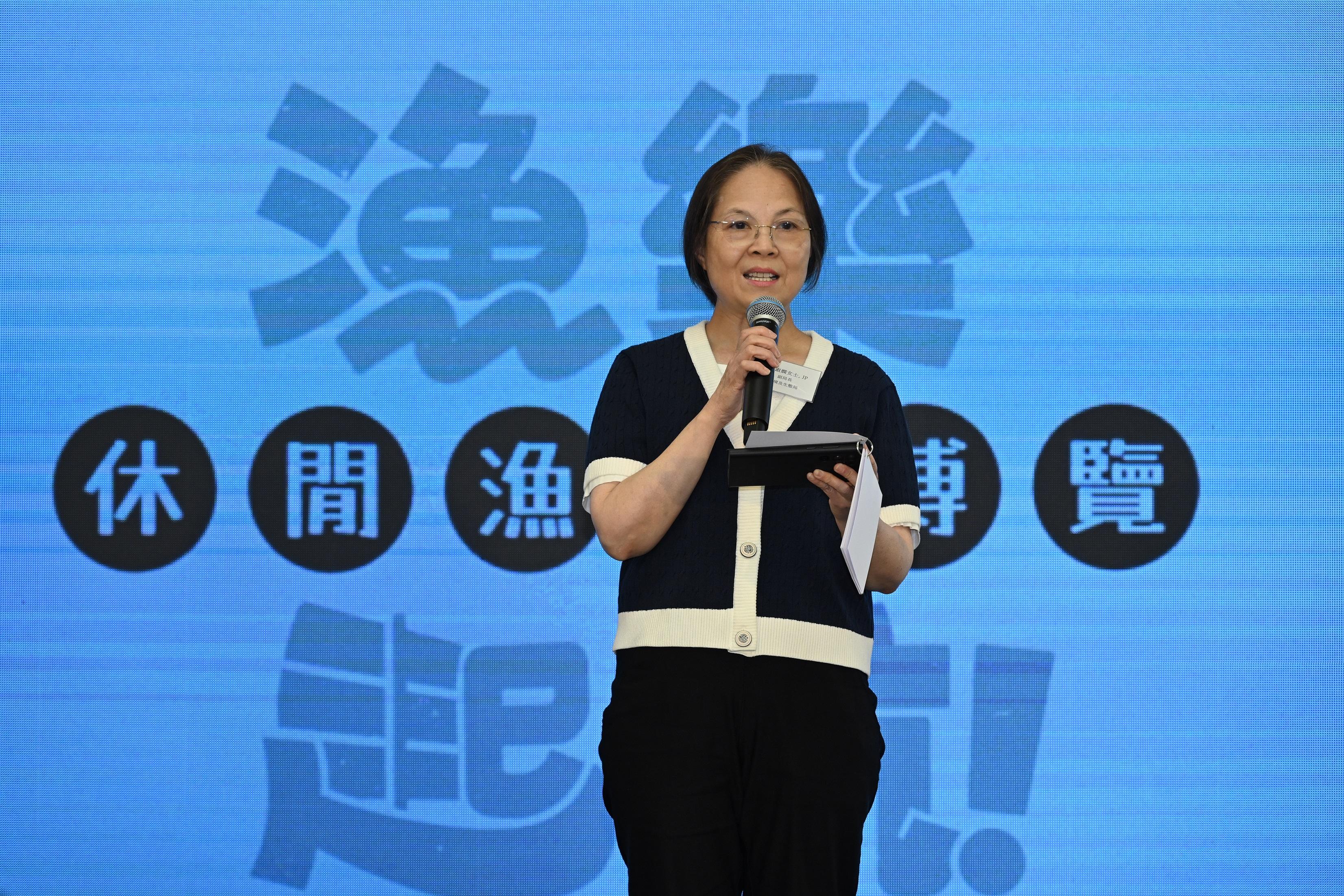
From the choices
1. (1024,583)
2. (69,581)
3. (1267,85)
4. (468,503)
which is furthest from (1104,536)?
(69,581)

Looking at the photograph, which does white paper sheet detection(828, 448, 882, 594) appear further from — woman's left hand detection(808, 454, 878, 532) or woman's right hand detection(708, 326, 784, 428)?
woman's right hand detection(708, 326, 784, 428)

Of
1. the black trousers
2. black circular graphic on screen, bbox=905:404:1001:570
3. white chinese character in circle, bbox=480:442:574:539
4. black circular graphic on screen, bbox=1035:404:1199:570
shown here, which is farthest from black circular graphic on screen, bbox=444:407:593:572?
the black trousers

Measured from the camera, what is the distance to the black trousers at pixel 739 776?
1348 mm

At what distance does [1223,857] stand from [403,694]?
186 cm

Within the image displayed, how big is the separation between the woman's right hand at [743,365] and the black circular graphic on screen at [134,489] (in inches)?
66.7

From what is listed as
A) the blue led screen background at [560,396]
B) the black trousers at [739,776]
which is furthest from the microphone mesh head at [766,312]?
the blue led screen background at [560,396]

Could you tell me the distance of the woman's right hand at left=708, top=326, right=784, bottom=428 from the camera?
1.32 m

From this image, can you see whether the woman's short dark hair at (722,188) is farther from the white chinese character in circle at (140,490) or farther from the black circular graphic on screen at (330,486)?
the white chinese character in circle at (140,490)

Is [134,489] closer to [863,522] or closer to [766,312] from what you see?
[766,312]

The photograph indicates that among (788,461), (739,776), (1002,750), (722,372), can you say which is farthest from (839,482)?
(1002,750)

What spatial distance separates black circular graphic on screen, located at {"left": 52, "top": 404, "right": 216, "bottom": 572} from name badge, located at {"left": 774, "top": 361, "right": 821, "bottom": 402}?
1.66 metres

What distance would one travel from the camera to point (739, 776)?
138 cm

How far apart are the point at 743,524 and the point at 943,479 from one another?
Answer: 132 centimetres

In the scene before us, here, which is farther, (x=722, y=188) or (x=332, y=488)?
(x=332, y=488)
